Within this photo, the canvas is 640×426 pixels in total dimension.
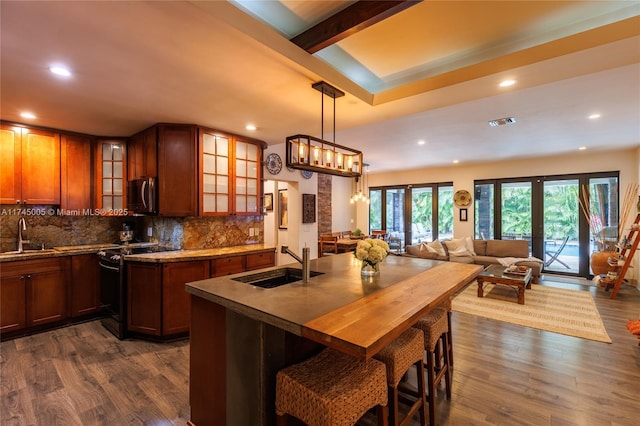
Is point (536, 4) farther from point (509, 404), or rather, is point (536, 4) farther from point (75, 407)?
point (75, 407)

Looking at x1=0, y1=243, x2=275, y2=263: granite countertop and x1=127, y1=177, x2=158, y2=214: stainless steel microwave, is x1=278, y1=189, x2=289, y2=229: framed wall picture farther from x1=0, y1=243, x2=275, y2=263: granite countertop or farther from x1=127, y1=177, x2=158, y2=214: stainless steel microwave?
x1=127, y1=177, x2=158, y2=214: stainless steel microwave

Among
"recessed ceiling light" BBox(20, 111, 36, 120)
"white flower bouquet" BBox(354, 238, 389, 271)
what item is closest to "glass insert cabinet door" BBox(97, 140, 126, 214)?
"recessed ceiling light" BBox(20, 111, 36, 120)

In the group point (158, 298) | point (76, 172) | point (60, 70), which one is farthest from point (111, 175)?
point (60, 70)

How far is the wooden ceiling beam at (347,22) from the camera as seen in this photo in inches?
66.1

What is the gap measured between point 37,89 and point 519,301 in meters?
6.35

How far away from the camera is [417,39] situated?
2.27m

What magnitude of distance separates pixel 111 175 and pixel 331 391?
14.7 ft

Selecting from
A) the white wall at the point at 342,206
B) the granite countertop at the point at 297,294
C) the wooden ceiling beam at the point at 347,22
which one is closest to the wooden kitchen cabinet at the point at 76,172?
the granite countertop at the point at 297,294

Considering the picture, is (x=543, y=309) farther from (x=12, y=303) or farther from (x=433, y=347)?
(x=12, y=303)

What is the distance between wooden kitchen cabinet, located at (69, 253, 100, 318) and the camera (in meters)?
3.69

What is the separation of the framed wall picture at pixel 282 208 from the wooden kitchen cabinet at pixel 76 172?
3727mm

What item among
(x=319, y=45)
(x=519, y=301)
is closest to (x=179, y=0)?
(x=319, y=45)

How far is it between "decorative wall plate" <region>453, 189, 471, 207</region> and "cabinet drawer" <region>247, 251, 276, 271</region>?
5839mm

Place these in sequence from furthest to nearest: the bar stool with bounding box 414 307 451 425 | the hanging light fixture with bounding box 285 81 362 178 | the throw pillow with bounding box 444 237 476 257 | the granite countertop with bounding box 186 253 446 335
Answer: the throw pillow with bounding box 444 237 476 257
the hanging light fixture with bounding box 285 81 362 178
the bar stool with bounding box 414 307 451 425
the granite countertop with bounding box 186 253 446 335
